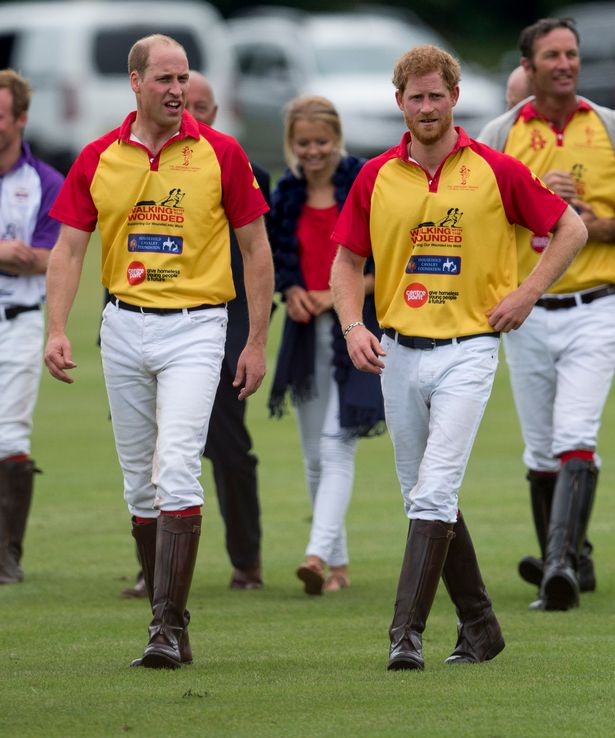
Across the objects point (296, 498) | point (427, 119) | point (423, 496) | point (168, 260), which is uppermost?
point (427, 119)

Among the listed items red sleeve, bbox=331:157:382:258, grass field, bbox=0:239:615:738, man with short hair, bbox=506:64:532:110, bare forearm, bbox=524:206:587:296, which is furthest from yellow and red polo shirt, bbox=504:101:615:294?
red sleeve, bbox=331:157:382:258

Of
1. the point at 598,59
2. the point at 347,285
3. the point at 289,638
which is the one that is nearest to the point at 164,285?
the point at 347,285

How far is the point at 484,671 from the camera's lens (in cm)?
655

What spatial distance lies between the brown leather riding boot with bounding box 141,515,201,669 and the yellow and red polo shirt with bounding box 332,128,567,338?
1.05 meters

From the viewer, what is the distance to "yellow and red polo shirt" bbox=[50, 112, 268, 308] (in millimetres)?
6871

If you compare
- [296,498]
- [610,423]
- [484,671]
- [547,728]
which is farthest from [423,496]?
[610,423]

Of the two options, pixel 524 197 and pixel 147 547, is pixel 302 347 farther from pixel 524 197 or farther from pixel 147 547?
pixel 524 197

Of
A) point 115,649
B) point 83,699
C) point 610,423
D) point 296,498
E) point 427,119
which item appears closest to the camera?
point 83,699

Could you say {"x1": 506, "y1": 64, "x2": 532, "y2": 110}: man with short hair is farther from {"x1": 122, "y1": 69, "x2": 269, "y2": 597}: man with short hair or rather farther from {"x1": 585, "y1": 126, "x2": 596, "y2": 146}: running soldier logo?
{"x1": 122, "y1": 69, "x2": 269, "y2": 597}: man with short hair

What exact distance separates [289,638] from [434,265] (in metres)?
1.72

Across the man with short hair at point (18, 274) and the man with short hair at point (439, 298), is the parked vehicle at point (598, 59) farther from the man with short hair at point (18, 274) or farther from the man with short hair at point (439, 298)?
the man with short hair at point (439, 298)

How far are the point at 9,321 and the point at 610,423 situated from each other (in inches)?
270

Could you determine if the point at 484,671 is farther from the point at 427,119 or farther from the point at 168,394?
the point at 427,119

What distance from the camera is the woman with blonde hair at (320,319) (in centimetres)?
889
